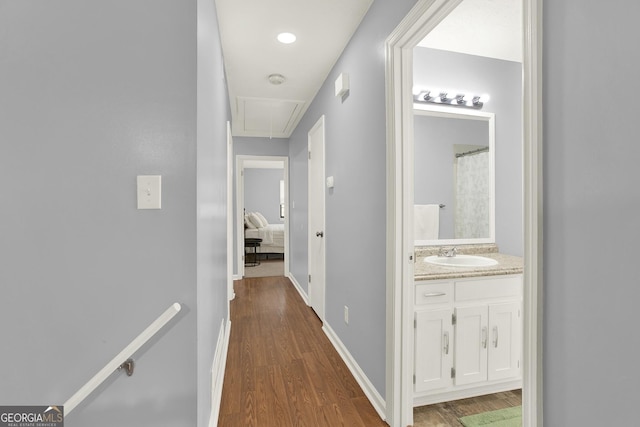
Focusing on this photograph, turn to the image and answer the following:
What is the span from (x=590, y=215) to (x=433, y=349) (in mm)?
1372

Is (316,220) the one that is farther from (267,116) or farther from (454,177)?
(267,116)

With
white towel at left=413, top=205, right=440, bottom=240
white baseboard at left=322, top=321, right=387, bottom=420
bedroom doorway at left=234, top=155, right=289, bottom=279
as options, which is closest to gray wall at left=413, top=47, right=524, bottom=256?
white towel at left=413, top=205, right=440, bottom=240

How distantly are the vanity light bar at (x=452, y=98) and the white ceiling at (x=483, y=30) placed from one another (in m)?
0.33

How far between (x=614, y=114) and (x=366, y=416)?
1.86 metres

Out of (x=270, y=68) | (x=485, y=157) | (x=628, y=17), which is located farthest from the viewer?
(x=270, y=68)

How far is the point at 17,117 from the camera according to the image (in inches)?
44.4

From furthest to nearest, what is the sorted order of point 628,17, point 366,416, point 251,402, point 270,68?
1. point 270,68
2. point 251,402
3. point 366,416
4. point 628,17

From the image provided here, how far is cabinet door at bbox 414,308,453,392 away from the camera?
185 centimetres

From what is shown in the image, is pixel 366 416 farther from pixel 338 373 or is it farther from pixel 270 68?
pixel 270 68

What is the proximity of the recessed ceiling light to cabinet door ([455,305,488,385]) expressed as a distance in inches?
89.6

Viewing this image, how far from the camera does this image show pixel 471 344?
1.94m

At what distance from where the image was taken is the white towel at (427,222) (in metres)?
2.57

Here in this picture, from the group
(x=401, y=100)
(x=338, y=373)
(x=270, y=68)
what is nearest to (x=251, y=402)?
(x=338, y=373)

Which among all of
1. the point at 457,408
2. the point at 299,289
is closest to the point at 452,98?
the point at 457,408
